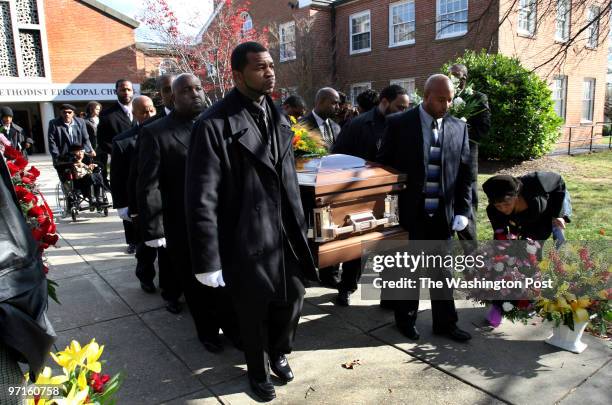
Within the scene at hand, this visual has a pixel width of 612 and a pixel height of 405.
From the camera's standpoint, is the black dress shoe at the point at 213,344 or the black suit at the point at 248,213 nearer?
the black suit at the point at 248,213

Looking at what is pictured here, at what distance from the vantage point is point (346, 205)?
3.00 metres

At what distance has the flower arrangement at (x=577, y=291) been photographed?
10.5 ft

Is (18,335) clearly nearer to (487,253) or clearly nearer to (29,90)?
(487,253)

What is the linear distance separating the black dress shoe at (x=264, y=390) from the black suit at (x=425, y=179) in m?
1.21

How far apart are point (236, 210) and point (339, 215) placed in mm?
697

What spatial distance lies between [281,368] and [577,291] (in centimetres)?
208

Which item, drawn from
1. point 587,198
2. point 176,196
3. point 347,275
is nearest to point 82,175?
point 176,196

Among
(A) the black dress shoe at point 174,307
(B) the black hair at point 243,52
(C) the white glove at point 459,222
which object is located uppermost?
(B) the black hair at point 243,52

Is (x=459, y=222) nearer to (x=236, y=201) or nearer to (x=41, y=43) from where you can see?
(x=236, y=201)

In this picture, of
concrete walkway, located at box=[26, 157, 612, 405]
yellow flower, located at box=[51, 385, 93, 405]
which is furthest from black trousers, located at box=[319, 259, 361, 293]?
yellow flower, located at box=[51, 385, 93, 405]

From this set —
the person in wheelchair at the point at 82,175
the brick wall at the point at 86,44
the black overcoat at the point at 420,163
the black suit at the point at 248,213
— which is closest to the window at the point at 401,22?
the person in wheelchair at the point at 82,175

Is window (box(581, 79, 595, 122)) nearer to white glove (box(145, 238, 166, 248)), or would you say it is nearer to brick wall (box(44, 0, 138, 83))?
white glove (box(145, 238, 166, 248))

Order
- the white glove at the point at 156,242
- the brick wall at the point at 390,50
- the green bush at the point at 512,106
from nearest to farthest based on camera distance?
the white glove at the point at 156,242, the green bush at the point at 512,106, the brick wall at the point at 390,50

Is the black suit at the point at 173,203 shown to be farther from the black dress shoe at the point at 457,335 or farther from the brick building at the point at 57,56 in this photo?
the brick building at the point at 57,56
